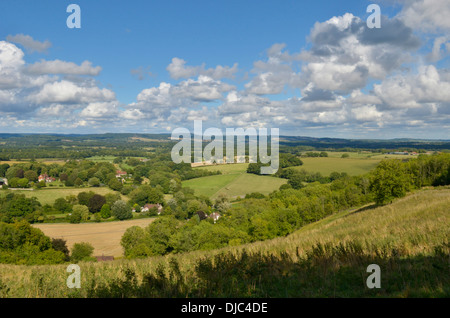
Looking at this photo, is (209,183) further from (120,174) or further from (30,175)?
(30,175)

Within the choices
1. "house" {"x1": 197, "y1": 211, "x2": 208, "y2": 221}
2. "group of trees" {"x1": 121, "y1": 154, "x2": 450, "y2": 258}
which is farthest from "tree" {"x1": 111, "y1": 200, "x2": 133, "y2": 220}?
"group of trees" {"x1": 121, "y1": 154, "x2": 450, "y2": 258}

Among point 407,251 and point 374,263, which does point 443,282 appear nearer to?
point 374,263

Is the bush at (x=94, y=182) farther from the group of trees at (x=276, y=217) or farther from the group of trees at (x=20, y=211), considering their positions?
the group of trees at (x=276, y=217)

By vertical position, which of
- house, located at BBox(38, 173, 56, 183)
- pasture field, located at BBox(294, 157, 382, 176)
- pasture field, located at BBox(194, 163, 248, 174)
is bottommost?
house, located at BBox(38, 173, 56, 183)

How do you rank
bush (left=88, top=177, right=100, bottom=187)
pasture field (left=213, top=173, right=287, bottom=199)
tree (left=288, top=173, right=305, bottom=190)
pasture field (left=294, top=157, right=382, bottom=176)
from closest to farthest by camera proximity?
pasture field (left=213, top=173, right=287, bottom=199), tree (left=288, top=173, right=305, bottom=190), pasture field (left=294, top=157, right=382, bottom=176), bush (left=88, top=177, right=100, bottom=187)

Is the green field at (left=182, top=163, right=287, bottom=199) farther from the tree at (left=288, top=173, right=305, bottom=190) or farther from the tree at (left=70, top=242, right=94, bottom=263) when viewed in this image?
the tree at (left=70, top=242, right=94, bottom=263)

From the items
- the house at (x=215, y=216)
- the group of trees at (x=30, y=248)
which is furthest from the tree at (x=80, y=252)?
the house at (x=215, y=216)

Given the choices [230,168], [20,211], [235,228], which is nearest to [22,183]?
[20,211]
